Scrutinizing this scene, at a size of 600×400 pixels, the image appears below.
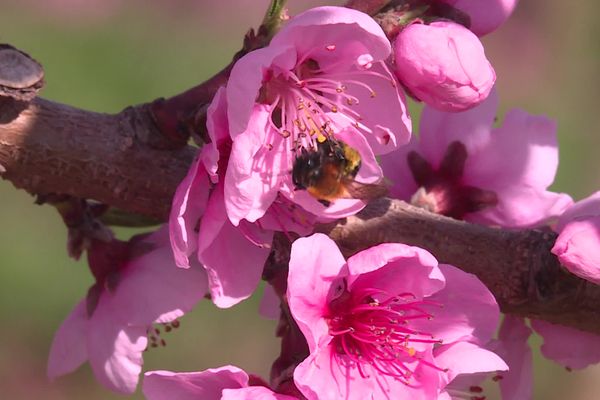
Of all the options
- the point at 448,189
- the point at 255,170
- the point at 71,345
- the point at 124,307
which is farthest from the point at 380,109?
the point at 71,345

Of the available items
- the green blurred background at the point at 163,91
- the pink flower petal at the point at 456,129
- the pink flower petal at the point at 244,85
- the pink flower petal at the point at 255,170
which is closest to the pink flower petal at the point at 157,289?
the pink flower petal at the point at 255,170

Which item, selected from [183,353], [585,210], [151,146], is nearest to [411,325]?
[585,210]

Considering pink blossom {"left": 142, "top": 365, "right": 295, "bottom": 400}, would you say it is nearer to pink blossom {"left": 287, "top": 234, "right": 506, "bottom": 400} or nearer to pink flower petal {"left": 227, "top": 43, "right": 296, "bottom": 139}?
pink blossom {"left": 287, "top": 234, "right": 506, "bottom": 400}

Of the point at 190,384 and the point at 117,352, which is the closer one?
the point at 190,384

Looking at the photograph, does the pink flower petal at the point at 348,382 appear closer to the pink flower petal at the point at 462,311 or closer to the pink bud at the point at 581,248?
the pink flower petal at the point at 462,311

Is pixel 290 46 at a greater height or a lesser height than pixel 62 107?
greater

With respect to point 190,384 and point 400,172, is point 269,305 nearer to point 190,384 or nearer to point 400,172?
point 400,172

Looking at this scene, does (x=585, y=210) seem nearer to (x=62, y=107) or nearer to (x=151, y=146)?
(x=151, y=146)
